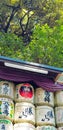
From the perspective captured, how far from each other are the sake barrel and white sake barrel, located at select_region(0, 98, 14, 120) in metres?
0.22

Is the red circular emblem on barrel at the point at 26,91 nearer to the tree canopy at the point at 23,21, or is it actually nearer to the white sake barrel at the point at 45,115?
the white sake barrel at the point at 45,115

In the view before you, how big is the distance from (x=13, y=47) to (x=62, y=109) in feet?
29.0

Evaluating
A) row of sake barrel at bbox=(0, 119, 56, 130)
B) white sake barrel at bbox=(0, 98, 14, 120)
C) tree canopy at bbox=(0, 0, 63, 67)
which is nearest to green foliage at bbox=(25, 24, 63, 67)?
tree canopy at bbox=(0, 0, 63, 67)

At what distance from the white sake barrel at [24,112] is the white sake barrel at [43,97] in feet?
0.86

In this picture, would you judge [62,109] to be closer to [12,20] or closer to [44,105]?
[44,105]

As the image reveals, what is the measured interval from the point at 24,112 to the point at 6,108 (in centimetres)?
40

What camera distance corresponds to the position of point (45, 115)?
623 centimetres

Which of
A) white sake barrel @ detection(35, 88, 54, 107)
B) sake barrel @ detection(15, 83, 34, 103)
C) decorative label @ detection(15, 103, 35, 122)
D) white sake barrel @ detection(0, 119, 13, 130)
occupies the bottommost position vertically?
white sake barrel @ detection(0, 119, 13, 130)

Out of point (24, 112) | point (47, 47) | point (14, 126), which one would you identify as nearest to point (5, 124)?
point (14, 126)

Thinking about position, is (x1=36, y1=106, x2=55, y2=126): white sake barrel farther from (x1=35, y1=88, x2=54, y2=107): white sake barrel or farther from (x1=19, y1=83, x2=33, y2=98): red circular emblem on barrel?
(x1=19, y1=83, x2=33, y2=98): red circular emblem on barrel

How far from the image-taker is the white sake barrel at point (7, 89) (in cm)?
622

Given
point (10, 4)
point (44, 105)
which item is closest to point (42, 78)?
point (44, 105)

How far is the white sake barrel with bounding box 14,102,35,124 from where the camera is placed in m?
6.01

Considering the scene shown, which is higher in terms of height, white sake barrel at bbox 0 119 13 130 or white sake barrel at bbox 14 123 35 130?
white sake barrel at bbox 0 119 13 130
